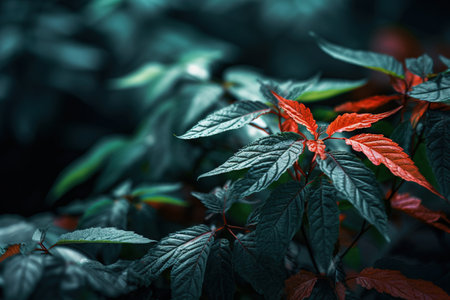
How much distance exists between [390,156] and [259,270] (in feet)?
0.66

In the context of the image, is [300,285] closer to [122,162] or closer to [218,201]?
[218,201]

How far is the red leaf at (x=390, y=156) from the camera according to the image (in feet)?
1.23

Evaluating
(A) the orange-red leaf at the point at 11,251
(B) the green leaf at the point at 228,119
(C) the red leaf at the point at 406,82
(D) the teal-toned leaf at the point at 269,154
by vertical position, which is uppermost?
(B) the green leaf at the point at 228,119

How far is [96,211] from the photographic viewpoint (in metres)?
0.64

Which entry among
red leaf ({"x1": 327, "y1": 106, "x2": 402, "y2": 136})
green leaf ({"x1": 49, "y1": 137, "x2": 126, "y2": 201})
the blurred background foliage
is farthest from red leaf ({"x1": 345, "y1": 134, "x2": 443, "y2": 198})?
green leaf ({"x1": 49, "y1": 137, "x2": 126, "y2": 201})

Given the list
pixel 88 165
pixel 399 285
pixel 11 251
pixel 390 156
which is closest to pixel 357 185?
pixel 390 156

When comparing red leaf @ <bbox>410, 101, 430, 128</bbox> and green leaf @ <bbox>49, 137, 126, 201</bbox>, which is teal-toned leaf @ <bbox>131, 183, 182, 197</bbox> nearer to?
green leaf @ <bbox>49, 137, 126, 201</bbox>

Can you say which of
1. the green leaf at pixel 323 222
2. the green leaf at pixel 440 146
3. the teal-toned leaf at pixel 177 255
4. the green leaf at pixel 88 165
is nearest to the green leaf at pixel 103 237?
the teal-toned leaf at pixel 177 255

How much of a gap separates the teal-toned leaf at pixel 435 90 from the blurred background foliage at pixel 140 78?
182 millimetres

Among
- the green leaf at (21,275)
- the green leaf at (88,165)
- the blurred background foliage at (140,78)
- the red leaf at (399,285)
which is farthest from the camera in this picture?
the green leaf at (88,165)

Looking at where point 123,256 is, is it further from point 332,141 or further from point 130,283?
point 332,141

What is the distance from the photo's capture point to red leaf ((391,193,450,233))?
515 mm

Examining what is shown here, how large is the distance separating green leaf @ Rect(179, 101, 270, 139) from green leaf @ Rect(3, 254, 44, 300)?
0.65 ft

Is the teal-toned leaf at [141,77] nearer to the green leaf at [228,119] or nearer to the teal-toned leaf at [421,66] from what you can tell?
the green leaf at [228,119]
